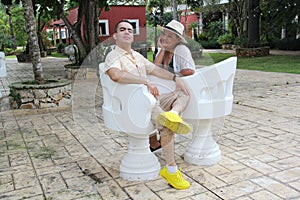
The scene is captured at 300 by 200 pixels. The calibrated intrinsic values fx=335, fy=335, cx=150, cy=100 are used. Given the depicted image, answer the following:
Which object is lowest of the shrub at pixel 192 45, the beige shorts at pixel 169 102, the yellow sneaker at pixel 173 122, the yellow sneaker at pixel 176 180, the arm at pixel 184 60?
the yellow sneaker at pixel 176 180

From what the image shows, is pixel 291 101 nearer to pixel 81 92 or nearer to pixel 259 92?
pixel 259 92

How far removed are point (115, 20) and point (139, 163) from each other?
6982 mm

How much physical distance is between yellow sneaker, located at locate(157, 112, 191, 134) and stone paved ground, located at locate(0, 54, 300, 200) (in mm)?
505

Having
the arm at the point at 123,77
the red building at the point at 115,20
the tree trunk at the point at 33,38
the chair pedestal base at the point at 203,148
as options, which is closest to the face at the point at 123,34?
the red building at the point at 115,20

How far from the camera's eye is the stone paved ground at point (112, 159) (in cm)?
266

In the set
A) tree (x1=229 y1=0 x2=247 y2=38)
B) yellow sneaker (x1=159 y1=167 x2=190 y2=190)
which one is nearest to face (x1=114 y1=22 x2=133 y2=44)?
yellow sneaker (x1=159 y1=167 x2=190 y2=190)

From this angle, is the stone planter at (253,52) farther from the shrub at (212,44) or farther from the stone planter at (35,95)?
the stone planter at (35,95)

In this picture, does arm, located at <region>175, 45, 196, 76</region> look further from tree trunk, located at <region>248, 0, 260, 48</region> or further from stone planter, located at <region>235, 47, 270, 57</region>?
tree trunk, located at <region>248, 0, 260, 48</region>

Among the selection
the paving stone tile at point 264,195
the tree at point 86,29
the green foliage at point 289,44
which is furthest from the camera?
the green foliage at point 289,44

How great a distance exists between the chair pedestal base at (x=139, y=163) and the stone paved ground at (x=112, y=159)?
0.23 feet

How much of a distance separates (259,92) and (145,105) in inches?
193

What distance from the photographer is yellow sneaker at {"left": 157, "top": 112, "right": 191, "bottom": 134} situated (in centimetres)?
252

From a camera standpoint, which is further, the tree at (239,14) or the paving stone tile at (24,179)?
the tree at (239,14)

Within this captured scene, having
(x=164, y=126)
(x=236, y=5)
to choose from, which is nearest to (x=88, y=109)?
(x=164, y=126)
